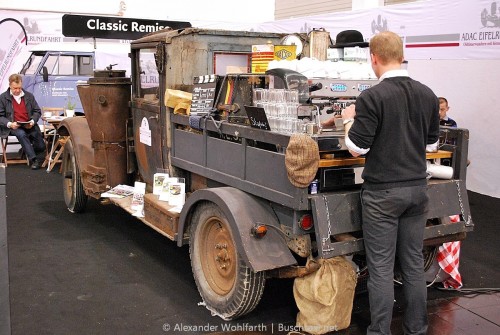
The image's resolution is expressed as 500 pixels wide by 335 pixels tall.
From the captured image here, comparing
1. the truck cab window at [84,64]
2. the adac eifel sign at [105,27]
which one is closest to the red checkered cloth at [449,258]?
the adac eifel sign at [105,27]

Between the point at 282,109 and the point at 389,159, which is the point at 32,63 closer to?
the point at 282,109

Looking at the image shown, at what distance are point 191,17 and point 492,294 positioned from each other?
40.7 feet

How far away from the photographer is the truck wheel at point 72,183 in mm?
6453

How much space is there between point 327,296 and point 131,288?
5.63ft

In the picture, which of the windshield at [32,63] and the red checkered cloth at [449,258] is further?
the windshield at [32,63]

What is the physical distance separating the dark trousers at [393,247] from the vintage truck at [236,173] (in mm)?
177

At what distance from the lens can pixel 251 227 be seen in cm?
361

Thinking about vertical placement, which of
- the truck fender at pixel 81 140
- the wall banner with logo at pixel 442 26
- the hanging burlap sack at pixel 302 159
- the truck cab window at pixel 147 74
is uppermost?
the wall banner with logo at pixel 442 26

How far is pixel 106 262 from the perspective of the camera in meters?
5.12

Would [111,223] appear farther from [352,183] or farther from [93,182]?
[352,183]

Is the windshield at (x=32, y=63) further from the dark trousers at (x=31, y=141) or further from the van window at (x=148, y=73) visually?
the van window at (x=148, y=73)

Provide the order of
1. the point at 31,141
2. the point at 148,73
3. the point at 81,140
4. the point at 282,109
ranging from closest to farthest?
1. the point at 282,109
2. the point at 148,73
3. the point at 81,140
4. the point at 31,141

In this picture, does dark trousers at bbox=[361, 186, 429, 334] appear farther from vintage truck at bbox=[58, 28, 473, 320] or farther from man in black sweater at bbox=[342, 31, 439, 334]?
vintage truck at bbox=[58, 28, 473, 320]

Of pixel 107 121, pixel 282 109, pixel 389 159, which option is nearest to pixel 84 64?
pixel 107 121
